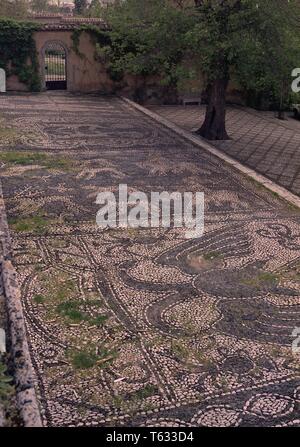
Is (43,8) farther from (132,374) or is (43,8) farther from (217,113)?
(132,374)

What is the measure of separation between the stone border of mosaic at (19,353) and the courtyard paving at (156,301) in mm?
218

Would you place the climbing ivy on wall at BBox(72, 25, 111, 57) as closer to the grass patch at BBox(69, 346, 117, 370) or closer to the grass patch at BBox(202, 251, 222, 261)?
the grass patch at BBox(202, 251, 222, 261)

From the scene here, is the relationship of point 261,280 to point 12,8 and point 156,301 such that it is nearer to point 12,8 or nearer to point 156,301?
point 156,301

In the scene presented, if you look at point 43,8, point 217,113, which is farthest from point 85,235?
point 43,8

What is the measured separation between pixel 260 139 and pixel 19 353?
11.1m

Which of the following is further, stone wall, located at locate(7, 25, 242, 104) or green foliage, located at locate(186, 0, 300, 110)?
stone wall, located at locate(7, 25, 242, 104)

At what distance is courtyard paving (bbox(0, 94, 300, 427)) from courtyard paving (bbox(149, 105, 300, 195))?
130 cm

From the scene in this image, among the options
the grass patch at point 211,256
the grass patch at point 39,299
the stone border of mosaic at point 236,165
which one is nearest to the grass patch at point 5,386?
the grass patch at point 39,299

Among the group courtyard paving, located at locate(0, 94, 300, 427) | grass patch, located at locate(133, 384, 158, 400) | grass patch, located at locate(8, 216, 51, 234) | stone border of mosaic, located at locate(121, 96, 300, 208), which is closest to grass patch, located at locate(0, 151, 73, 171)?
courtyard paving, located at locate(0, 94, 300, 427)

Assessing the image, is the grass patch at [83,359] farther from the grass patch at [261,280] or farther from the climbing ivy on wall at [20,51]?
the climbing ivy on wall at [20,51]

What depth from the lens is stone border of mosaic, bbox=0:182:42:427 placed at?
341cm

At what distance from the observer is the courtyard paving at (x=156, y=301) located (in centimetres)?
388

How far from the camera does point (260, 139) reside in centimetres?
1377

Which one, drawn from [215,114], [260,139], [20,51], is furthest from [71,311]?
[20,51]
